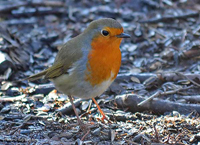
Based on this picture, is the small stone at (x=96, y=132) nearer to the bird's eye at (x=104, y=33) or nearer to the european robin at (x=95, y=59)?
the european robin at (x=95, y=59)

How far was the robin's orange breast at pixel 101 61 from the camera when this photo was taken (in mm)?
3787

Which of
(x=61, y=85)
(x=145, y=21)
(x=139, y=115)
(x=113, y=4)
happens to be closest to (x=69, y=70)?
(x=61, y=85)

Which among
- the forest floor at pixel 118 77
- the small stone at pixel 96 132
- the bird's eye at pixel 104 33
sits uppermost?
the bird's eye at pixel 104 33

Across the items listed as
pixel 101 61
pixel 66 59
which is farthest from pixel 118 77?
pixel 101 61

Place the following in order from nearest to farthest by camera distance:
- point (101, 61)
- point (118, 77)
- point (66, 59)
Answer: point (101, 61) < point (66, 59) < point (118, 77)

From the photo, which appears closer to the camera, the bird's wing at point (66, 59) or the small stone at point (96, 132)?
the small stone at point (96, 132)

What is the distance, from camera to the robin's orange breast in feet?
12.4

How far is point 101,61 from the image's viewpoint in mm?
3789

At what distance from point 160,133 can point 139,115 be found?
57 centimetres

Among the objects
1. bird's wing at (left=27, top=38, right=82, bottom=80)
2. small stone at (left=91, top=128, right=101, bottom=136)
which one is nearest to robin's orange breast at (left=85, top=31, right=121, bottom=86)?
bird's wing at (left=27, top=38, right=82, bottom=80)

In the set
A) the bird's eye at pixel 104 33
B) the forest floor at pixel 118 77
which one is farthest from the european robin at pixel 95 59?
the forest floor at pixel 118 77

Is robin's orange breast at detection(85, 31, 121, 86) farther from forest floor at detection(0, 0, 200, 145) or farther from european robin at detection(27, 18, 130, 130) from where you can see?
forest floor at detection(0, 0, 200, 145)

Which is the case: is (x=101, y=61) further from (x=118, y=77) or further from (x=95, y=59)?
(x=118, y=77)

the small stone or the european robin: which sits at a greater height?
the european robin
